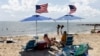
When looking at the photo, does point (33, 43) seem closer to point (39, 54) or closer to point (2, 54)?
point (39, 54)

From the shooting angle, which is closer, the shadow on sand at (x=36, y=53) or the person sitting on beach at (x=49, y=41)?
the shadow on sand at (x=36, y=53)

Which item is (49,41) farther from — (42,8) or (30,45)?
(42,8)

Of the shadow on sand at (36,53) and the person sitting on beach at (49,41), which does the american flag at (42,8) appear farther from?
the shadow on sand at (36,53)

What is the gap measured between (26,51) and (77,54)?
3.45m

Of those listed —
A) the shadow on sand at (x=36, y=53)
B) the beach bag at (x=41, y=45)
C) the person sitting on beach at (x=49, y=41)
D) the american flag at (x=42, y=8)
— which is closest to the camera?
the shadow on sand at (x=36, y=53)

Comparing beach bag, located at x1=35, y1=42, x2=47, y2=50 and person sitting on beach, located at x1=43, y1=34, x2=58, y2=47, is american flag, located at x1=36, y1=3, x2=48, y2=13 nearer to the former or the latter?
person sitting on beach, located at x1=43, y1=34, x2=58, y2=47

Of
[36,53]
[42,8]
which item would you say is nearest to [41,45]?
[36,53]

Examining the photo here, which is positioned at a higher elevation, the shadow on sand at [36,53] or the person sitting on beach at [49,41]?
the person sitting on beach at [49,41]

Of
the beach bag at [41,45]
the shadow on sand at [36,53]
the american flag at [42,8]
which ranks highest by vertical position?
the american flag at [42,8]

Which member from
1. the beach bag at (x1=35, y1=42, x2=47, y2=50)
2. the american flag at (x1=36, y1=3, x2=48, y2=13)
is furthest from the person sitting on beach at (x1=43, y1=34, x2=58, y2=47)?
the american flag at (x1=36, y1=3, x2=48, y2=13)

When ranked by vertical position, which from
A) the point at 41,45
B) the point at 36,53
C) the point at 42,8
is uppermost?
the point at 42,8

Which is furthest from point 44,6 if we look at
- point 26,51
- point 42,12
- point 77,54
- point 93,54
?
point 77,54

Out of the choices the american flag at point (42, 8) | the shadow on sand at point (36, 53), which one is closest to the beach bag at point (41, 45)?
the shadow on sand at point (36, 53)

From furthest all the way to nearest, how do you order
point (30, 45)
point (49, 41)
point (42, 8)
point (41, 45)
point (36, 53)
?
point (42, 8), point (49, 41), point (41, 45), point (30, 45), point (36, 53)
